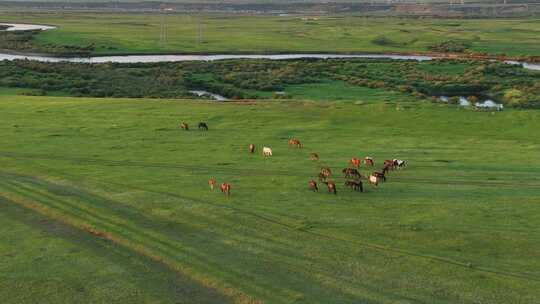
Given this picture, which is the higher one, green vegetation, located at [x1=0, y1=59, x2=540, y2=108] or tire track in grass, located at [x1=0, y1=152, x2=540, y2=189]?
green vegetation, located at [x1=0, y1=59, x2=540, y2=108]

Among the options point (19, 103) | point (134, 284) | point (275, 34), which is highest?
point (275, 34)

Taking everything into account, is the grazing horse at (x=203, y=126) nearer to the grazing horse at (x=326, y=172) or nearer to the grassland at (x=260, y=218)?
the grassland at (x=260, y=218)

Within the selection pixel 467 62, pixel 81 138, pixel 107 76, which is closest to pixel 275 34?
pixel 467 62

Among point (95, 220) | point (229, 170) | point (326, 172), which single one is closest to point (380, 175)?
point (326, 172)

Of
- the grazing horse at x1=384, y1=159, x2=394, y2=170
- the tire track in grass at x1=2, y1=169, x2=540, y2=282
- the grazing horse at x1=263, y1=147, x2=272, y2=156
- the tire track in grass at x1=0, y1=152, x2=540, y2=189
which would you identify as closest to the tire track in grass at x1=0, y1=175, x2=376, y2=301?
the tire track in grass at x1=2, y1=169, x2=540, y2=282

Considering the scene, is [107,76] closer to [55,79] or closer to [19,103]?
[55,79]

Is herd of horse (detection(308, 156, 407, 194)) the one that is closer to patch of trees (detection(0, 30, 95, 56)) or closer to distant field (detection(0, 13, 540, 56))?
distant field (detection(0, 13, 540, 56))
